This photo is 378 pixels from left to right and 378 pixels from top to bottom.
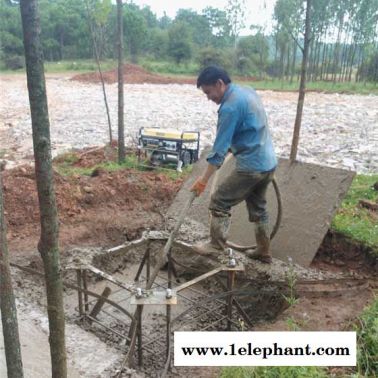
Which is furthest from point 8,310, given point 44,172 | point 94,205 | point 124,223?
point 94,205

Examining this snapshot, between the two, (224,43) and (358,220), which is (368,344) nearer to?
(358,220)

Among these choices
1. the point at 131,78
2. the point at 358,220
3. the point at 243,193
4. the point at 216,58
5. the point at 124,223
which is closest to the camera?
the point at 243,193

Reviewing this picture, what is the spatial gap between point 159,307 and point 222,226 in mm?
998

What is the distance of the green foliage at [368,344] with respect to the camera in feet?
9.16

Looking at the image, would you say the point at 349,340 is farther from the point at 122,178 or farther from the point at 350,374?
the point at 122,178

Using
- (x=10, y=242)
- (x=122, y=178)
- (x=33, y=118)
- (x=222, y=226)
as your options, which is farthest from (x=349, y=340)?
(x=122, y=178)

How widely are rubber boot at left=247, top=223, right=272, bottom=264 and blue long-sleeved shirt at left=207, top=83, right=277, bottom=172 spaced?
627 millimetres

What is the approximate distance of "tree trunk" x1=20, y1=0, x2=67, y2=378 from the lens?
4.94 feet

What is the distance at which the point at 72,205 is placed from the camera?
5688 mm

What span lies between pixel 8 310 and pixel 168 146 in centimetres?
653

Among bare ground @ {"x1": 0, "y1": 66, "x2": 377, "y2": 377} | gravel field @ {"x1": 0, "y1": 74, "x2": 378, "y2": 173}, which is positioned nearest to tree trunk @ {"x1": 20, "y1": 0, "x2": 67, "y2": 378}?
bare ground @ {"x1": 0, "y1": 66, "x2": 377, "y2": 377}

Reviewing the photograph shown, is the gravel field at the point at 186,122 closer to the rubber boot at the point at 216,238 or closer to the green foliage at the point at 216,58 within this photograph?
the rubber boot at the point at 216,238

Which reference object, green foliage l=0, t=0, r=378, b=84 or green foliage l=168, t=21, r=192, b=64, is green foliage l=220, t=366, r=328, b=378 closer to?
green foliage l=0, t=0, r=378, b=84

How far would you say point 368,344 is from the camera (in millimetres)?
2936
